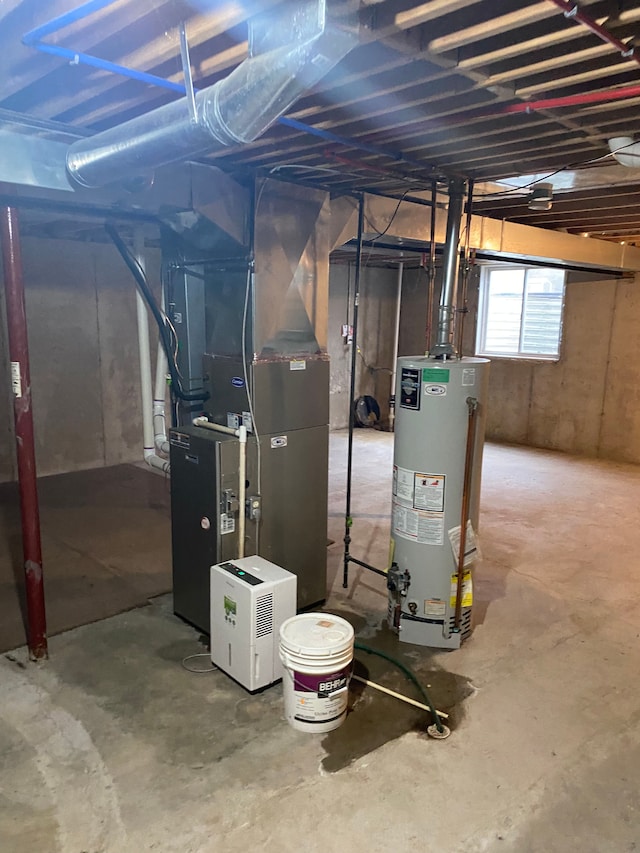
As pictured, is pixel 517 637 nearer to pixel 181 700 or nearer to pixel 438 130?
pixel 181 700

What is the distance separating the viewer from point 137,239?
4121 millimetres

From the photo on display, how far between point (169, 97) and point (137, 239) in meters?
2.02

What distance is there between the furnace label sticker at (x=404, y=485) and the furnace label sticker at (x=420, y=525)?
0.12 ft

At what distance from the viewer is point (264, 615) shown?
102 inches

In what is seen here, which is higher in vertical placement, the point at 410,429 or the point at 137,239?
the point at 137,239

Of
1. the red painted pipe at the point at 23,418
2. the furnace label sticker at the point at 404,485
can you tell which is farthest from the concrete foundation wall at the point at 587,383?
the red painted pipe at the point at 23,418

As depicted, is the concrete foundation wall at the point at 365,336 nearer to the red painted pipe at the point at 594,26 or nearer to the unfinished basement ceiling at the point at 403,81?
the unfinished basement ceiling at the point at 403,81

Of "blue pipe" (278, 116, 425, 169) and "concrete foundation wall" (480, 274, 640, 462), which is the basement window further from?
"blue pipe" (278, 116, 425, 169)

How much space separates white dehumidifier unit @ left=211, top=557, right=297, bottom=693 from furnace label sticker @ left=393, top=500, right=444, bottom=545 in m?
0.65

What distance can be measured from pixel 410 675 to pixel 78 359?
16.0 feet

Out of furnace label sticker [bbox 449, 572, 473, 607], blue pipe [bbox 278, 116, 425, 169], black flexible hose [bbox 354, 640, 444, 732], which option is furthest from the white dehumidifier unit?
blue pipe [bbox 278, 116, 425, 169]

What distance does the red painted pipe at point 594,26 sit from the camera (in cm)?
142

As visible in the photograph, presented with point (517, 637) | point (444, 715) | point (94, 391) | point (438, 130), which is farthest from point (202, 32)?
point (94, 391)

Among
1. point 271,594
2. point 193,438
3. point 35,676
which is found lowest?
point 35,676
